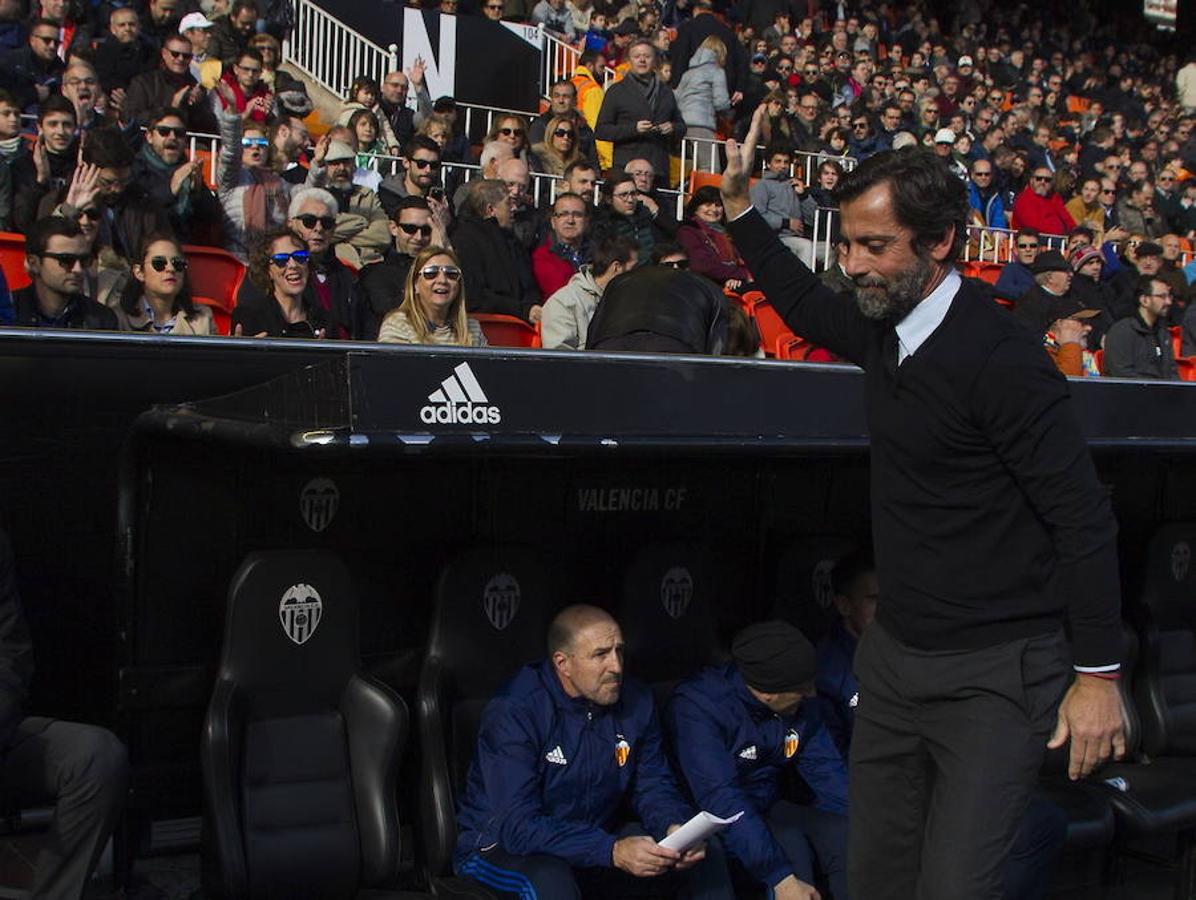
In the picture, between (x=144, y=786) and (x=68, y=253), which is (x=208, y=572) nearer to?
(x=144, y=786)

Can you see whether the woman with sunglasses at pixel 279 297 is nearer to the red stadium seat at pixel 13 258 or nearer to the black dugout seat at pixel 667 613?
the red stadium seat at pixel 13 258

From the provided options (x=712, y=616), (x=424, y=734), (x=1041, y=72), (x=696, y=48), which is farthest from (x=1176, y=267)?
(x=424, y=734)

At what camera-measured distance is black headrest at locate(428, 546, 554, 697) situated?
Answer: 488cm

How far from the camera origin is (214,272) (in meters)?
7.39

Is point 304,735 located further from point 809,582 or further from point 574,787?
point 809,582

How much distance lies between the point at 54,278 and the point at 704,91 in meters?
8.85

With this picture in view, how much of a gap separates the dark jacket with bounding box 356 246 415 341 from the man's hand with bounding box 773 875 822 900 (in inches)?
112

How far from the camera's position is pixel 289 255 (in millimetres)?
5867

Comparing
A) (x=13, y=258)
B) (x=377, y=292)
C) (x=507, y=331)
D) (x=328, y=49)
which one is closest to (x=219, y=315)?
(x=377, y=292)

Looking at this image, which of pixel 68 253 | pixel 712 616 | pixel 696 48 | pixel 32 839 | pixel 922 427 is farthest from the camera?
pixel 696 48

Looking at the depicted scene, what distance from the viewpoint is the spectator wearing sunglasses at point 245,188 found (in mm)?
7871

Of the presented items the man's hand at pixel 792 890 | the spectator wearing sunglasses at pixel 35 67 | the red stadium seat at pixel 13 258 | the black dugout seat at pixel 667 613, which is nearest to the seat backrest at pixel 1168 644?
the black dugout seat at pixel 667 613

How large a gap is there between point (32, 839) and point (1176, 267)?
12.0 m

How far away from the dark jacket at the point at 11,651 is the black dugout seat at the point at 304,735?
1.75 feet
